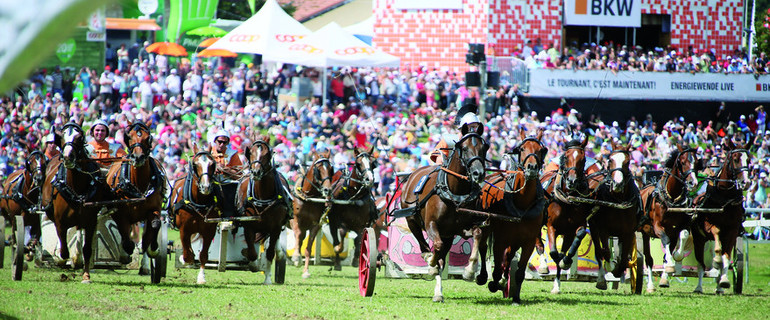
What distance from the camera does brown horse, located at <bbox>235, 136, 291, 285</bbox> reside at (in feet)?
43.3

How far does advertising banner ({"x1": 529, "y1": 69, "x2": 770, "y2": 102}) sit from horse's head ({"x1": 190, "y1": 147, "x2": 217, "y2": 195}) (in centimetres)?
1577

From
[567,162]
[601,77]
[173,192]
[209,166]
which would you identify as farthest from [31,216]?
[601,77]

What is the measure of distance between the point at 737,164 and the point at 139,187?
27.8 feet

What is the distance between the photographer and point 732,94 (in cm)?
2569

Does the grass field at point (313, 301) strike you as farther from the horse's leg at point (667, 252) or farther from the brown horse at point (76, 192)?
the brown horse at point (76, 192)

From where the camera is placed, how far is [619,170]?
12.6 meters

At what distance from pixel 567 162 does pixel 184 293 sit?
4974 millimetres

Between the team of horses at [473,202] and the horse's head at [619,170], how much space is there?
0.6 inches

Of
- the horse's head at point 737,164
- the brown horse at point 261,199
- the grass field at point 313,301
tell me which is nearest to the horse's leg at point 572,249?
the grass field at point 313,301

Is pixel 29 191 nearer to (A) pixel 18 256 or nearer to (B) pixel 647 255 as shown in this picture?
(A) pixel 18 256

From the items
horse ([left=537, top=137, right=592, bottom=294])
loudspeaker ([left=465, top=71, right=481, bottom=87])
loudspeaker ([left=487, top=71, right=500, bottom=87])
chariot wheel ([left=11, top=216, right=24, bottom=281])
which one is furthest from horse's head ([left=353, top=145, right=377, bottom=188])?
chariot wheel ([left=11, top=216, right=24, bottom=281])

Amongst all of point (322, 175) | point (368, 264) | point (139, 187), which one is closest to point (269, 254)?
point (139, 187)

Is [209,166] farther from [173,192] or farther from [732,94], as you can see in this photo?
[732,94]

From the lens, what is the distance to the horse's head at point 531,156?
1037cm
